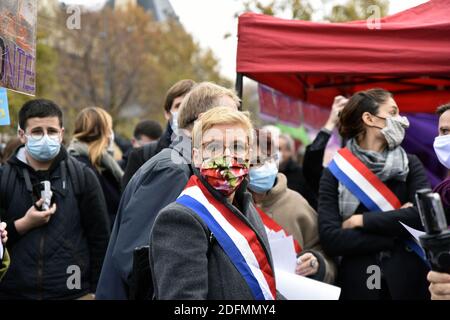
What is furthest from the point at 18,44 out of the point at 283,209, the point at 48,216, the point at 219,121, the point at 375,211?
the point at 375,211

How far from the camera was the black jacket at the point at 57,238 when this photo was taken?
181 inches

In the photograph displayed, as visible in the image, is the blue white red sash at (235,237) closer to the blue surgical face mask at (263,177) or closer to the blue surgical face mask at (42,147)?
the blue surgical face mask at (263,177)

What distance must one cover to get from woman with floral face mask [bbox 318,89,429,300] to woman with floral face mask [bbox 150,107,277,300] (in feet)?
5.23

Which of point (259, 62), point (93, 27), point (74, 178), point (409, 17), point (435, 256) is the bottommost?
point (435, 256)

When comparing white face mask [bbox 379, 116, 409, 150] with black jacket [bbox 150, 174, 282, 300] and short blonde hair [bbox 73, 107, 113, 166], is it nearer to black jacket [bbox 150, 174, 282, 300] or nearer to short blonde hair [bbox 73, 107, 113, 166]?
black jacket [bbox 150, 174, 282, 300]

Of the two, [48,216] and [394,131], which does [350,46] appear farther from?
[48,216]

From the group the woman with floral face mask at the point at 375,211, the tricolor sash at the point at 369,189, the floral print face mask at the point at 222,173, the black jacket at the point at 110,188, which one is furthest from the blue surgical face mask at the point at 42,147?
the floral print face mask at the point at 222,173

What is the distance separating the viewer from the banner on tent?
10.4ft

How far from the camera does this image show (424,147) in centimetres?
659

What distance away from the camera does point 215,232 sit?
2627 mm

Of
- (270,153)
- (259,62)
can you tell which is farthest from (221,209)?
(259,62)
